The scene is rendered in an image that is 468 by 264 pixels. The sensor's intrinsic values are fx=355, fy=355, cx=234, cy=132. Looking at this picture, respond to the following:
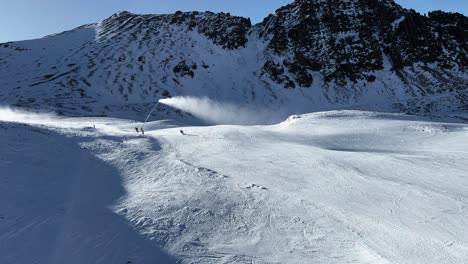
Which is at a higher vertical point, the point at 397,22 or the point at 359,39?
the point at 397,22

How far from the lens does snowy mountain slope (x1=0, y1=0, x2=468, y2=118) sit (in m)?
59.2

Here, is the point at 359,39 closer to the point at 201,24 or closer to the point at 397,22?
the point at 397,22

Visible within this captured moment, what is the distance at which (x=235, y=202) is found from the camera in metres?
10.4

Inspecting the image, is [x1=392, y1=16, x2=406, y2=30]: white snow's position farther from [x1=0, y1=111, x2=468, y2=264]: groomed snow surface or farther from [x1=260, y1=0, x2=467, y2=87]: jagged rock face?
[x1=0, y1=111, x2=468, y2=264]: groomed snow surface

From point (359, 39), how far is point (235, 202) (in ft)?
228

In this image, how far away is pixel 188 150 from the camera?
59.0 ft

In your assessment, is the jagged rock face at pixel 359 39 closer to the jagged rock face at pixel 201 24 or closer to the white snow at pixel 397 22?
the white snow at pixel 397 22

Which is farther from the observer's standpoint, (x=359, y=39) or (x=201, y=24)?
(x=201, y=24)

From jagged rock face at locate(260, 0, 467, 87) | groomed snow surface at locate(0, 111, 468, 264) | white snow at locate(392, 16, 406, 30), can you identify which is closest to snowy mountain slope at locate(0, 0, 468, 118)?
jagged rock face at locate(260, 0, 467, 87)

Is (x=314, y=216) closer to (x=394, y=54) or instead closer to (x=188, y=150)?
(x=188, y=150)

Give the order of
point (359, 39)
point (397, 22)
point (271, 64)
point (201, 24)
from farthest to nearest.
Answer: point (201, 24) → point (397, 22) → point (359, 39) → point (271, 64)

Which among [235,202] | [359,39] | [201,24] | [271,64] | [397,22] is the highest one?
[201,24]

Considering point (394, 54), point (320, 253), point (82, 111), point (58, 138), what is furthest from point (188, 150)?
point (394, 54)

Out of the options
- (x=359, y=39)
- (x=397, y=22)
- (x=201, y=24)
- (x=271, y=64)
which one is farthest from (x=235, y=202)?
(x=201, y=24)
